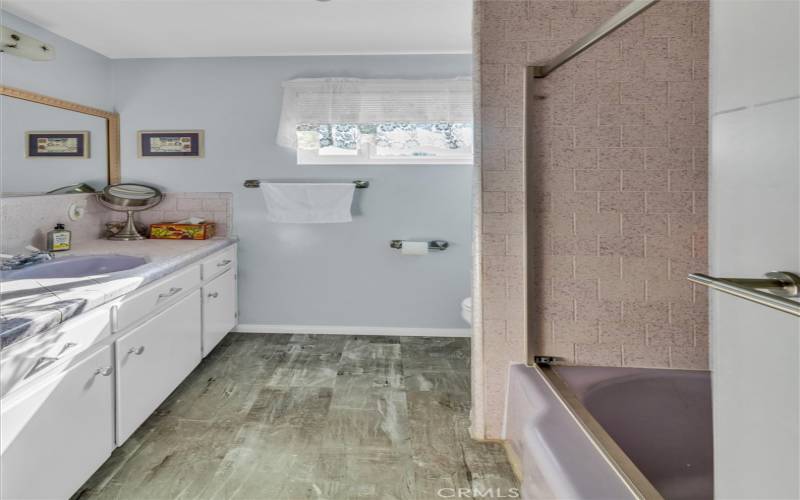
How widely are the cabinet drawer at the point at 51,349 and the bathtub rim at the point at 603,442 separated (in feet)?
5.01

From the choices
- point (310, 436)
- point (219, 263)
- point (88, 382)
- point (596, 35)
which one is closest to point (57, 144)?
point (219, 263)

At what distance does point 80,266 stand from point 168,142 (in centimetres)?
123

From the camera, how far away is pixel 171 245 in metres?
2.72

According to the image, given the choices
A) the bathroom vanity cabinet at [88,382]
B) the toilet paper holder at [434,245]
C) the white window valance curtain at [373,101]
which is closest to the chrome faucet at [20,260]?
the bathroom vanity cabinet at [88,382]

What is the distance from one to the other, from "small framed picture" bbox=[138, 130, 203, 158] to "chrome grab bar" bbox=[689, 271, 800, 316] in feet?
10.8

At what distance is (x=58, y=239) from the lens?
244 centimetres

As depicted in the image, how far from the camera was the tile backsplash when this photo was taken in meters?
2.27

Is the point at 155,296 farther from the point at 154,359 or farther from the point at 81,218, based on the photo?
the point at 81,218

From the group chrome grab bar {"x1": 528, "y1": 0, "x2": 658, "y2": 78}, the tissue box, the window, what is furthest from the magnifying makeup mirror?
chrome grab bar {"x1": 528, "y1": 0, "x2": 658, "y2": 78}

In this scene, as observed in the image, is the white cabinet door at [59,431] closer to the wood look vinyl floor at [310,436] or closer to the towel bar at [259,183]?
the wood look vinyl floor at [310,436]

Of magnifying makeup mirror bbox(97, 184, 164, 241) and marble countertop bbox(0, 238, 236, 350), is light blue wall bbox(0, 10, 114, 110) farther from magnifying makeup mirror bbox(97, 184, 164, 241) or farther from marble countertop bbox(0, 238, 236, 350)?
marble countertop bbox(0, 238, 236, 350)

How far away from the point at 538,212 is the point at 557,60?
1.78ft

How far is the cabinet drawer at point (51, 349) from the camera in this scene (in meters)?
1.20

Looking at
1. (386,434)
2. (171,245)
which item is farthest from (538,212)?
(171,245)
